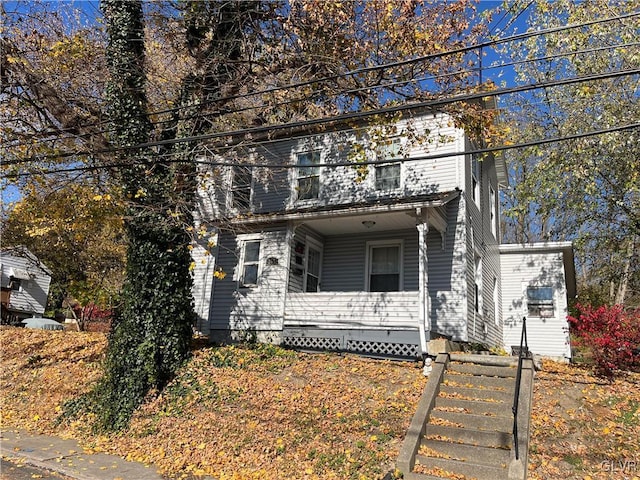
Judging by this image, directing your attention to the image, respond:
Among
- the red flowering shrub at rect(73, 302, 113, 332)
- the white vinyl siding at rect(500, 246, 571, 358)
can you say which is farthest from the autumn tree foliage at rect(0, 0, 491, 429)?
the red flowering shrub at rect(73, 302, 113, 332)

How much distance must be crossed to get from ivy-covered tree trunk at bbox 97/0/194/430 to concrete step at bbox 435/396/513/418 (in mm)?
5768

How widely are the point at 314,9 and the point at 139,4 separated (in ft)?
14.0

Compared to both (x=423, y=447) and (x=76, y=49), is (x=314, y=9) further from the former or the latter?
(x=423, y=447)

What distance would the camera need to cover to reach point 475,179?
1516 centimetres

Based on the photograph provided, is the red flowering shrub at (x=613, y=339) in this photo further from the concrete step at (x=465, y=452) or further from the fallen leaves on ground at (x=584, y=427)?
the concrete step at (x=465, y=452)

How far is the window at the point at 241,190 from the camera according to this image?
51.3ft

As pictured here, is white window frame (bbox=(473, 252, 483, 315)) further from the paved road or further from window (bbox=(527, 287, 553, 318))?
the paved road

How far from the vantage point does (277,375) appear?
406 inches

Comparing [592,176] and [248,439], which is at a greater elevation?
[592,176]

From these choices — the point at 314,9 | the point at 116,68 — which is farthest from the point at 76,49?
the point at 314,9

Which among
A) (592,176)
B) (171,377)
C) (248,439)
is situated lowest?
(248,439)

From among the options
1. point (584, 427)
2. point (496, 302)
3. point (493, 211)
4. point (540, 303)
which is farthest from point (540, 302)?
point (584, 427)

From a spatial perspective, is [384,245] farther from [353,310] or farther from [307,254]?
[353,310]

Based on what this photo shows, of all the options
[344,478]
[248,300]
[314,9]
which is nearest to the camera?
[344,478]
